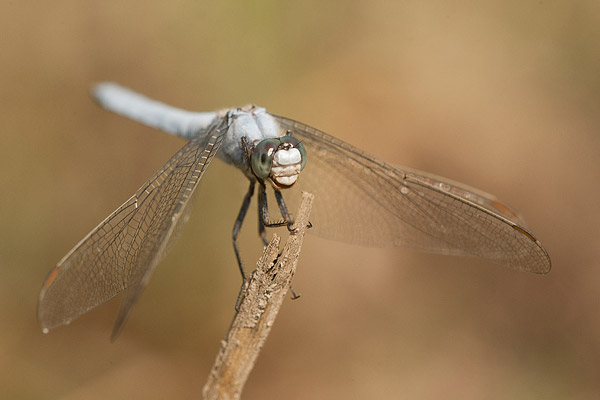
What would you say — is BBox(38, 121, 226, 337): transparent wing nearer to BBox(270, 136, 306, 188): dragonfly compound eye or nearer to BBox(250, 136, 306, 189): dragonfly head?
BBox(250, 136, 306, 189): dragonfly head

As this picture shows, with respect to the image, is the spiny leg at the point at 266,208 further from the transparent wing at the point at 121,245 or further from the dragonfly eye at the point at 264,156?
the transparent wing at the point at 121,245

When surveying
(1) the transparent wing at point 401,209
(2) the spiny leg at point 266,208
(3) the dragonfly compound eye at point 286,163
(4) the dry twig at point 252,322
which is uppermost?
(1) the transparent wing at point 401,209

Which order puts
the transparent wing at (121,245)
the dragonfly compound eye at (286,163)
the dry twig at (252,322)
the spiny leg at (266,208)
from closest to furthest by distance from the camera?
the dry twig at (252,322), the transparent wing at (121,245), the dragonfly compound eye at (286,163), the spiny leg at (266,208)

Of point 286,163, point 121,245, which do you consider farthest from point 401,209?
point 121,245

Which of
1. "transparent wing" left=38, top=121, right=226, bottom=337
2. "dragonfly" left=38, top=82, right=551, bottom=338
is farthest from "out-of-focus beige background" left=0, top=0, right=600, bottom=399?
"transparent wing" left=38, top=121, right=226, bottom=337

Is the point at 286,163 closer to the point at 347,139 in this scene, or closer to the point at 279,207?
the point at 279,207

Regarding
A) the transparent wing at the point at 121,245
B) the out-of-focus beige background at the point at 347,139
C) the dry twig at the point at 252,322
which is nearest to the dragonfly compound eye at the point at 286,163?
the transparent wing at the point at 121,245

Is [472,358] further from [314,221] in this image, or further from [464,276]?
[314,221]
